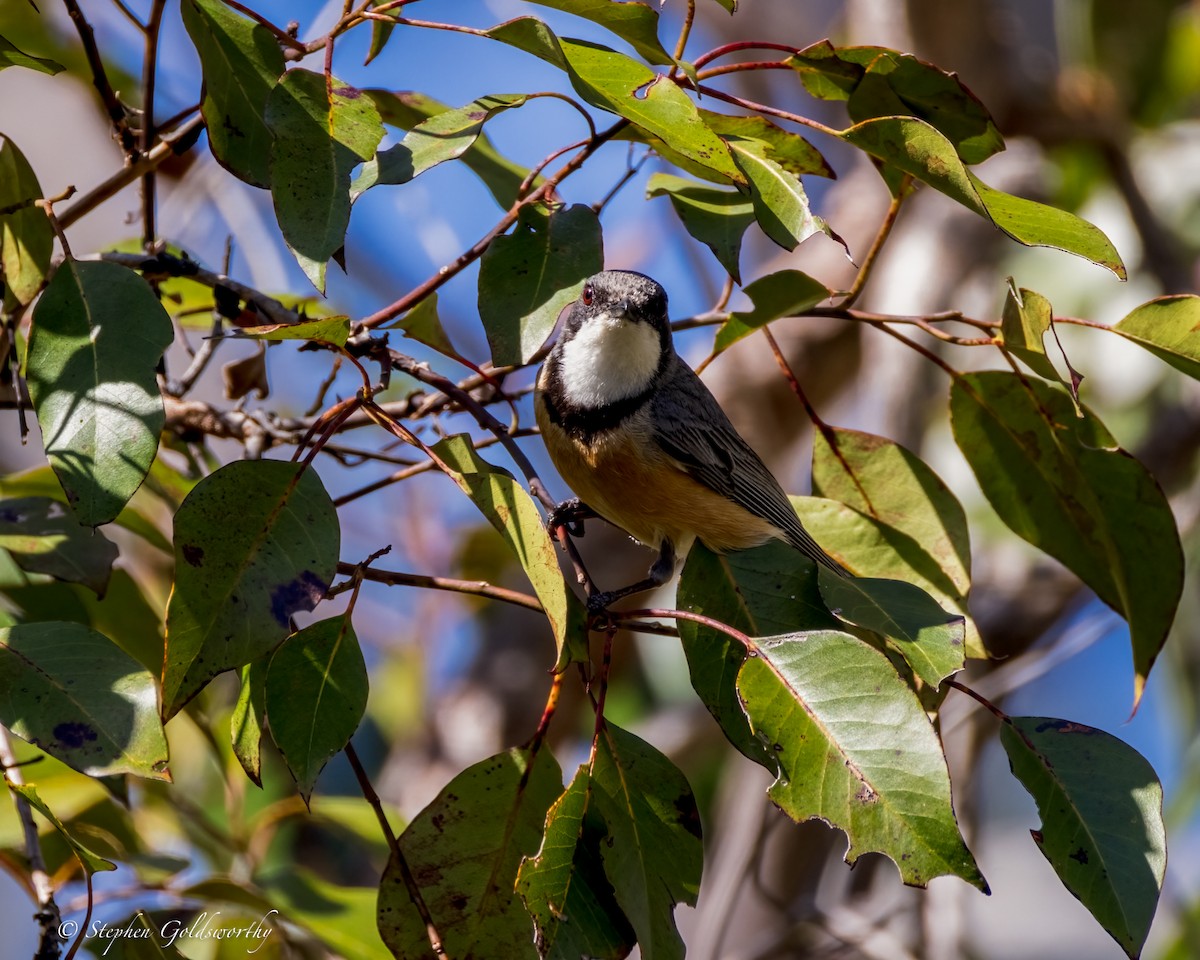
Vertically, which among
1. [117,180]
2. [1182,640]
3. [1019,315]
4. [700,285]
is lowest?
[1182,640]

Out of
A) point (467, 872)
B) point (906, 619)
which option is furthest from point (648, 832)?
point (906, 619)

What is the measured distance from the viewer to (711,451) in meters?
2.98

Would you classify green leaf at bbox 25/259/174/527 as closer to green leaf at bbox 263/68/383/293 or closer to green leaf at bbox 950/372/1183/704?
green leaf at bbox 263/68/383/293

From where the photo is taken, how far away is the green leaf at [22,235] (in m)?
1.81

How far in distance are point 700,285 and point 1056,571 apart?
2.42m

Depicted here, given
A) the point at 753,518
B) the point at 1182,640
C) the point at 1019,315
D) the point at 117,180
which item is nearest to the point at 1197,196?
the point at 1182,640

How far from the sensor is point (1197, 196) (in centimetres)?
602

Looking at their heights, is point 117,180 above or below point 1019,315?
above

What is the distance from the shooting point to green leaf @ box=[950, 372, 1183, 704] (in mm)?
2092

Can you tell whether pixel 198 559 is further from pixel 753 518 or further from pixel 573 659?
pixel 753 518

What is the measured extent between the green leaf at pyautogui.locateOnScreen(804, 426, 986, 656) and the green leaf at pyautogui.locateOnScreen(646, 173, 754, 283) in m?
0.48

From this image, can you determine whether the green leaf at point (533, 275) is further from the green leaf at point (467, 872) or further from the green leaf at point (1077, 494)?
the green leaf at point (1077, 494)

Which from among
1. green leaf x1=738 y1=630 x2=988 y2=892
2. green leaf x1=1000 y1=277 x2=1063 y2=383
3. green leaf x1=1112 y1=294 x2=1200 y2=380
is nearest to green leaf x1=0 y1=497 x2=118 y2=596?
green leaf x1=738 y1=630 x2=988 y2=892

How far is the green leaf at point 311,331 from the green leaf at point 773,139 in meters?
0.75
